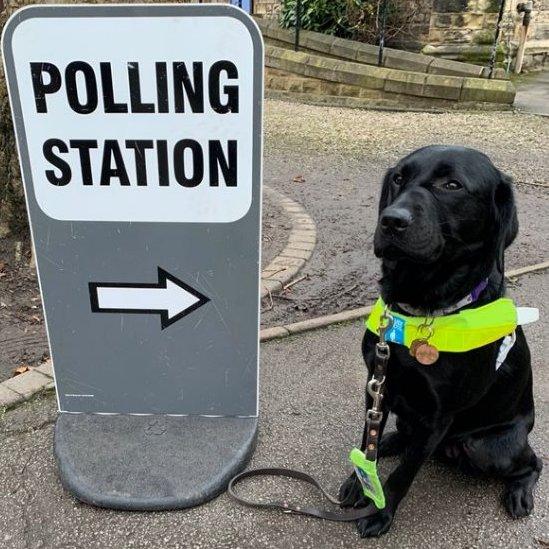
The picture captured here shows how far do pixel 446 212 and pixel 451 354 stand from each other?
0.49 m

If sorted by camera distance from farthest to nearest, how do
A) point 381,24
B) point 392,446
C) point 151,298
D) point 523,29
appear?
point 523,29, point 381,24, point 392,446, point 151,298

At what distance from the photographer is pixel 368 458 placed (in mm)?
2016

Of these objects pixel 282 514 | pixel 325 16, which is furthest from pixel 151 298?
pixel 325 16

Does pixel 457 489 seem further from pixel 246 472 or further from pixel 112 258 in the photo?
pixel 112 258

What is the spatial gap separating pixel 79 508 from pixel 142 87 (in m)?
→ 1.64

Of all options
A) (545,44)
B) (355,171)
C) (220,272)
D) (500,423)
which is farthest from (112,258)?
(545,44)

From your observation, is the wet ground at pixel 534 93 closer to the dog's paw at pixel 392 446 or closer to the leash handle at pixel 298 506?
the dog's paw at pixel 392 446

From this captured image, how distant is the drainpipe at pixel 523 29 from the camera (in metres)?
12.4

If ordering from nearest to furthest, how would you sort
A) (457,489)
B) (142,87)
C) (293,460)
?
(142,87) → (457,489) → (293,460)

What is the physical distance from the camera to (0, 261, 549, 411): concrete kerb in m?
2.84

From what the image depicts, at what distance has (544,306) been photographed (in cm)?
→ 400

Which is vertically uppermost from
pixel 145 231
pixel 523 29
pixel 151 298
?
pixel 145 231

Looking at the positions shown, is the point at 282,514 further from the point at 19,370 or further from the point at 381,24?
the point at 381,24

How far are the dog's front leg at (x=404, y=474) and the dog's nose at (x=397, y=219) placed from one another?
0.75 m
